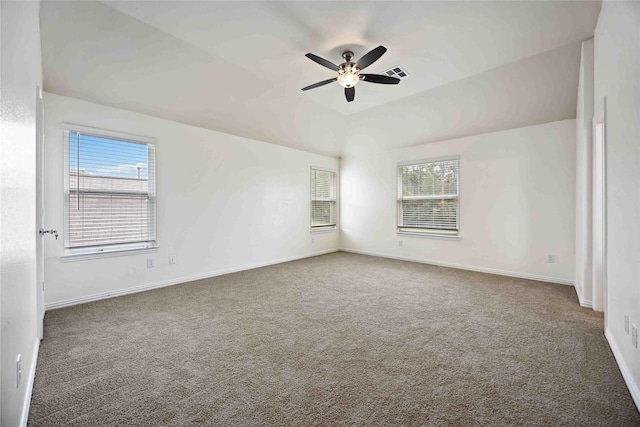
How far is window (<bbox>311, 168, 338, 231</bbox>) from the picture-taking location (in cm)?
668

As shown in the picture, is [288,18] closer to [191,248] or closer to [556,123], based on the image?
[191,248]

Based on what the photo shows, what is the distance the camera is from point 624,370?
6.35ft

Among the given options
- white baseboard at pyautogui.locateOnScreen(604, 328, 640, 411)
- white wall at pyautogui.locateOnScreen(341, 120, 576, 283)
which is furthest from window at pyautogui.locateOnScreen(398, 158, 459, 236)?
white baseboard at pyautogui.locateOnScreen(604, 328, 640, 411)

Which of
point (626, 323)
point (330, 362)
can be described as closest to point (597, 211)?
point (626, 323)

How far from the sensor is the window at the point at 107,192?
3.43m

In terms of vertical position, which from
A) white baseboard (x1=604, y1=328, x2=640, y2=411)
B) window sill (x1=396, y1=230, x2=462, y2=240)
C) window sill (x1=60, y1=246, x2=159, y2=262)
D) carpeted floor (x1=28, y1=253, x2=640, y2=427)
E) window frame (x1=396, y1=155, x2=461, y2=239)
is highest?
window frame (x1=396, y1=155, x2=461, y2=239)

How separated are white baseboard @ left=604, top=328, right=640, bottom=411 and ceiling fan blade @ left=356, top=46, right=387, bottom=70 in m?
3.02

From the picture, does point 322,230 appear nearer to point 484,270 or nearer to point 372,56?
point 484,270

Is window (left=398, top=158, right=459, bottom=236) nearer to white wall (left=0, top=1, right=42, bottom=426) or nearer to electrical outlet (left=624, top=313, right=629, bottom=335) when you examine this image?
electrical outlet (left=624, top=313, right=629, bottom=335)

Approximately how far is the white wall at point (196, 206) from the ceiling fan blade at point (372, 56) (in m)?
2.81

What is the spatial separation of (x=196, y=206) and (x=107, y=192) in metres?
1.16

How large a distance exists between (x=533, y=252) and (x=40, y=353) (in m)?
5.97

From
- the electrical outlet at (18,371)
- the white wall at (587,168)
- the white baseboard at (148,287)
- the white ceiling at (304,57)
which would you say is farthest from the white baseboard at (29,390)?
the white wall at (587,168)

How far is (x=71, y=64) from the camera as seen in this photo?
3.00 m
